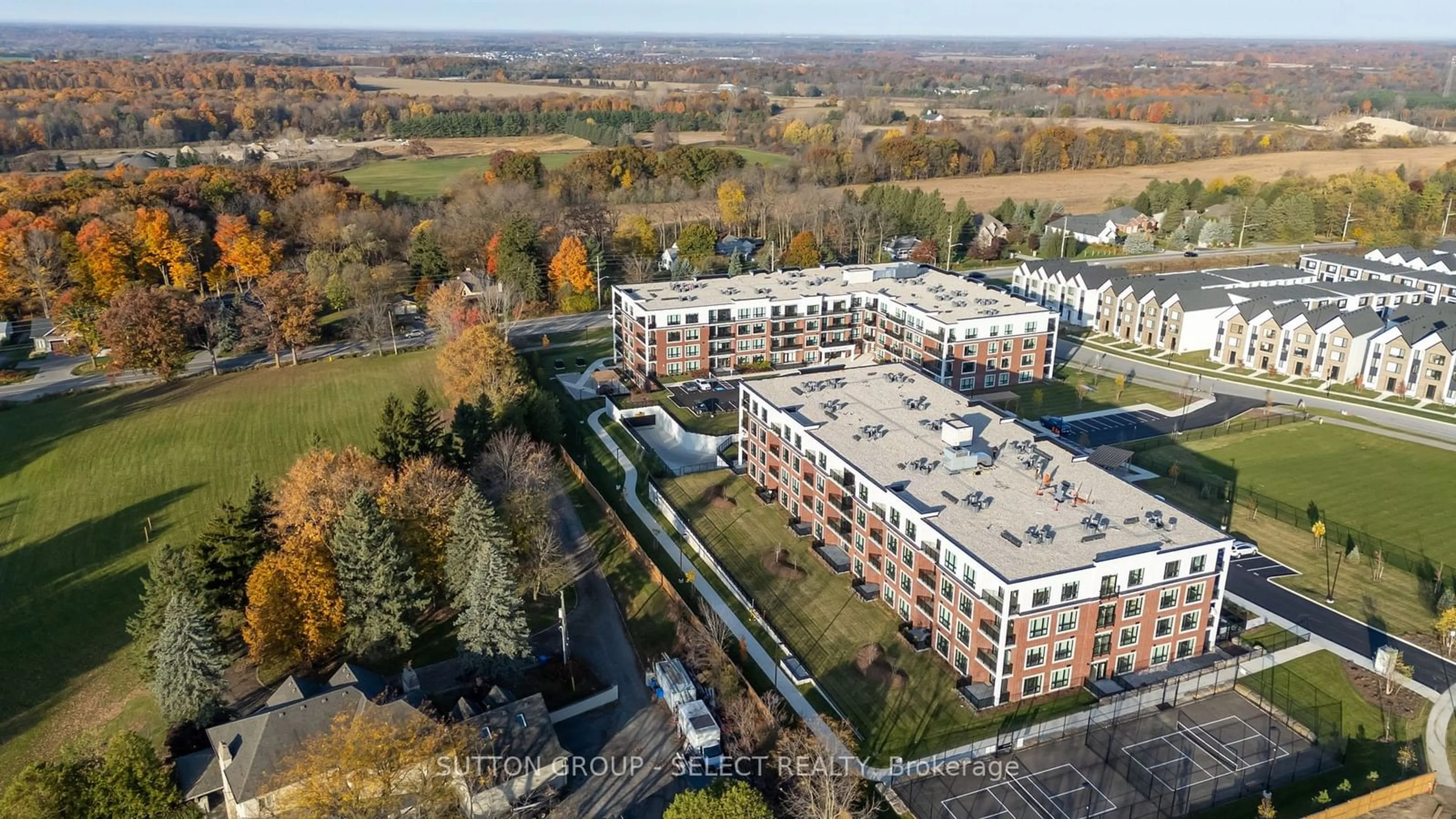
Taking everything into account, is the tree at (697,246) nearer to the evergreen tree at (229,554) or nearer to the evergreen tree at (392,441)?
the evergreen tree at (392,441)

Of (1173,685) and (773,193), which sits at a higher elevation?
(773,193)

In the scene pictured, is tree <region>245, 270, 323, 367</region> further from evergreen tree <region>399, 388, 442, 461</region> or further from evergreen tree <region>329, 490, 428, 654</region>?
evergreen tree <region>329, 490, 428, 654</region>

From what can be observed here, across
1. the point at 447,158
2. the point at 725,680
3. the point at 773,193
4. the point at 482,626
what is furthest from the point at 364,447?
the point at 447,158

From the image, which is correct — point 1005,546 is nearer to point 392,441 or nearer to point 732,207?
point 392,441

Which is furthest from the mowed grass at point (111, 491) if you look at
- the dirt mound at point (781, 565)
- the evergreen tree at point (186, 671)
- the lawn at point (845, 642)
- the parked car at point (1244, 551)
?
the parked car at point (1244, 551)

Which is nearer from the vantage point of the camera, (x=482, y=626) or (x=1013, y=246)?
(x=482, y=626)

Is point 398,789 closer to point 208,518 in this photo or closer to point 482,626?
point 482,626

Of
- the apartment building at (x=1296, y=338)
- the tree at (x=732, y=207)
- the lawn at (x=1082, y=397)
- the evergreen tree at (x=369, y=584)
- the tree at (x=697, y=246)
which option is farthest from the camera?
the tree at (x=732, y=207)
